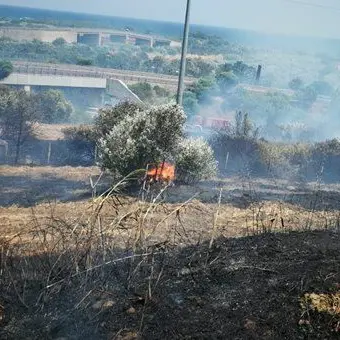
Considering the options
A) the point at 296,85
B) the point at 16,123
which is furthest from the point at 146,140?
the point at 296,85

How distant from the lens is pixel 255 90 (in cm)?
5609

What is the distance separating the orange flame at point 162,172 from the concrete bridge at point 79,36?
306ft

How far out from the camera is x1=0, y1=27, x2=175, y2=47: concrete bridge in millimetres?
101688

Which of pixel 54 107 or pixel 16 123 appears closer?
pixel 16 123

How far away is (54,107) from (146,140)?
2948 cm

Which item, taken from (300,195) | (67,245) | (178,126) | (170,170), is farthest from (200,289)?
(300,195)

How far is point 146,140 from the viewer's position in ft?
47.0

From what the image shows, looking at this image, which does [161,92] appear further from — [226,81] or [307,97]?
[307,97]

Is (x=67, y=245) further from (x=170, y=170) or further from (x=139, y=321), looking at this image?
(x=170, y=170)

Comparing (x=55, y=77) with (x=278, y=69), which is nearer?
(x=55, y=77)

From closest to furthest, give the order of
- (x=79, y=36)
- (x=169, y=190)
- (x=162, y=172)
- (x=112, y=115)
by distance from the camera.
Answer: (x=169, y=190)
(x=162, y=172)
(x=112, y=115)
(x=79, y=36)

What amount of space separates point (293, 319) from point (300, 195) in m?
12.4

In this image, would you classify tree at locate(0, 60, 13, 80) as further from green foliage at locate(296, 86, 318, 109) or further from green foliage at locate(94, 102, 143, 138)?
green foliage at locate(94, 102, 143, 138)

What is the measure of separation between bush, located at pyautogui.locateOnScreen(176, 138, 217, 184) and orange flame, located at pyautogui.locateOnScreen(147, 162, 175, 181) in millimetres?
436
